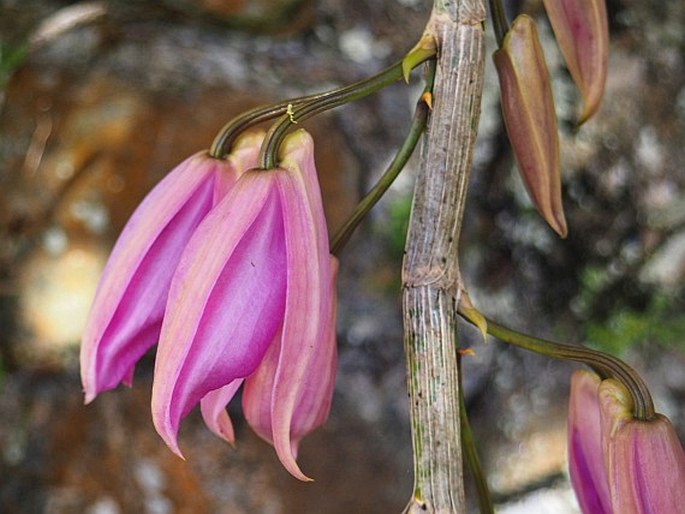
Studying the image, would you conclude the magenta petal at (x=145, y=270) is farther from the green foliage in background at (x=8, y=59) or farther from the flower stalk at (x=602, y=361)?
the green foliage in background at (x=8, y=59)

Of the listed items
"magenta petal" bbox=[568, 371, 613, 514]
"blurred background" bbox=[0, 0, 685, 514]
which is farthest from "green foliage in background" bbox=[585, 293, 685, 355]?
"magenta petal" bbox=[568, 371, 613, 514]

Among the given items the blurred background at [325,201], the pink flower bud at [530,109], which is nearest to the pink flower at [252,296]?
the pink flower bud at [530,109]

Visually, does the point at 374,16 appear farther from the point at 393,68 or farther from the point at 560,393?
the point at 393,68

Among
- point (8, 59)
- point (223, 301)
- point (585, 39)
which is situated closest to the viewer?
point (223, 301)

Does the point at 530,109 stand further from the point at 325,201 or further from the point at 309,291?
the point at 325,201

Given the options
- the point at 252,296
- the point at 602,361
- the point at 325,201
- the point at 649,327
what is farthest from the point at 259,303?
the point at 649,327

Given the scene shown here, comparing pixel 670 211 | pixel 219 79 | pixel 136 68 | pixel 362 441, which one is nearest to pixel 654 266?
pixel 670 211
